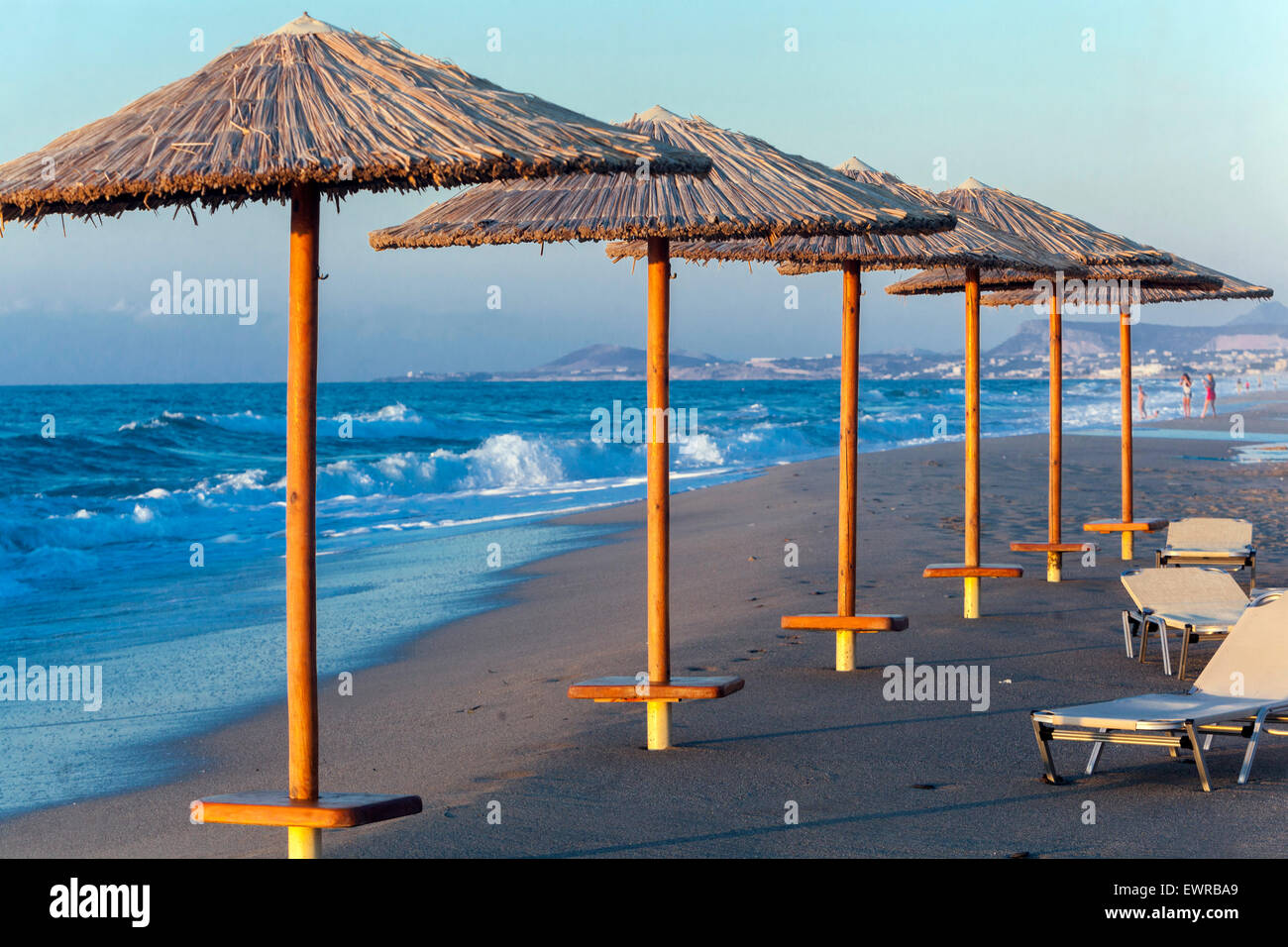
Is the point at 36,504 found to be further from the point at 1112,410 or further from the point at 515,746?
the point at 1112,410

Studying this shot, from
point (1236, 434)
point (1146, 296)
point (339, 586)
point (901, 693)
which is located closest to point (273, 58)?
point (901, 693)

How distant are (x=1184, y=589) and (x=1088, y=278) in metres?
3.28

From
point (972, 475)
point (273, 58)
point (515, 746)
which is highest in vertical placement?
point (273, 58)

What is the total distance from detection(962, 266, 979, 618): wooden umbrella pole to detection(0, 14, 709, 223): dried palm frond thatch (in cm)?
489

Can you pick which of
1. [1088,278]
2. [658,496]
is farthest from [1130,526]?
[658,496]

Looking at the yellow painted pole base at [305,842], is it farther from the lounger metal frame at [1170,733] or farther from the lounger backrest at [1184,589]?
the lounger backrest at [1184,589]

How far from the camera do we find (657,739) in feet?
18.8

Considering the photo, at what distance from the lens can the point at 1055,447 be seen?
34.9 ft

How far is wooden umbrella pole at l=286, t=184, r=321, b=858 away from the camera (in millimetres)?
4043

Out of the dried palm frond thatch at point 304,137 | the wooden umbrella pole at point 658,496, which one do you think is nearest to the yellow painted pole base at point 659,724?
the wooden umbrella pole at point 658,496

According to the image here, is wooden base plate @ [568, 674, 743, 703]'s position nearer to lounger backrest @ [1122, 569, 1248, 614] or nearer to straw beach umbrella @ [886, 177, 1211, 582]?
lounger backrest @ [1122, 569, 1248, 614]

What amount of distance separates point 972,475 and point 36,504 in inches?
733

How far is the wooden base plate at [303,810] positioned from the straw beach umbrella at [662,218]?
64.7 inches

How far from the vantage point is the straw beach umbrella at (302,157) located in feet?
12.4
